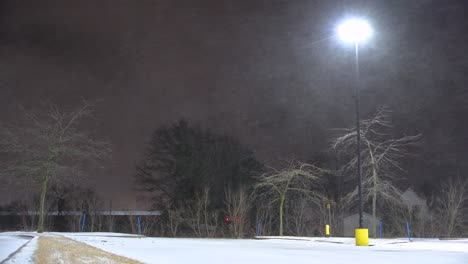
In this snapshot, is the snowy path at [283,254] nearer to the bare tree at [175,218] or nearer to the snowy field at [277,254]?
the snowy field at [277,254]

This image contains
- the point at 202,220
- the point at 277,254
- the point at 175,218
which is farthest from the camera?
the point at 202,220

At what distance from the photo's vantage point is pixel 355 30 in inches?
849

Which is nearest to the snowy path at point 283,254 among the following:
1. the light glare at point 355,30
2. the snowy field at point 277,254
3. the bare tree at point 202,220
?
the snowy field at point 277,254

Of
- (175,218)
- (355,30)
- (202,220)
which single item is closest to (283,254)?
(355,30)

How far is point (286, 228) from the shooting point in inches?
1766

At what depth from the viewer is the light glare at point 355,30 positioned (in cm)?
2161

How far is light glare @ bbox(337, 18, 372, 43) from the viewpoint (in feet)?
70.9

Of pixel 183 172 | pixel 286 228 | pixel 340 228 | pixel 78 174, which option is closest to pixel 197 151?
pixel 183 172

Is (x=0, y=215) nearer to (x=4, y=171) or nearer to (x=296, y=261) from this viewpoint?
(x=4, y=171)

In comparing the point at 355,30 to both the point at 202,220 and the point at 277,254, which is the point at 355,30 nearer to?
the point at 277,254

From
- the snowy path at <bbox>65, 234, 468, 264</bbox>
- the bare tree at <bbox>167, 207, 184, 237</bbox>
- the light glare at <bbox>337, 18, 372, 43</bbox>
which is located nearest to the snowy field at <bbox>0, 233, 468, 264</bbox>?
the snowy path at <bbox>65, 234, 468, 264</bbox>

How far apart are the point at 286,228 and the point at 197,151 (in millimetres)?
14760

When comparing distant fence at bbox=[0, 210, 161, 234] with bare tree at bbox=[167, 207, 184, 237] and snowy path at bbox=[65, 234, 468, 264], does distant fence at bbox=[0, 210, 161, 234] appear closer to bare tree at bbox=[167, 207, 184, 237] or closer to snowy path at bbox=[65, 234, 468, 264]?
bare tree at bbox=[167, 207, 184, 237]

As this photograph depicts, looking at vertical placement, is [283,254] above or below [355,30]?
below
